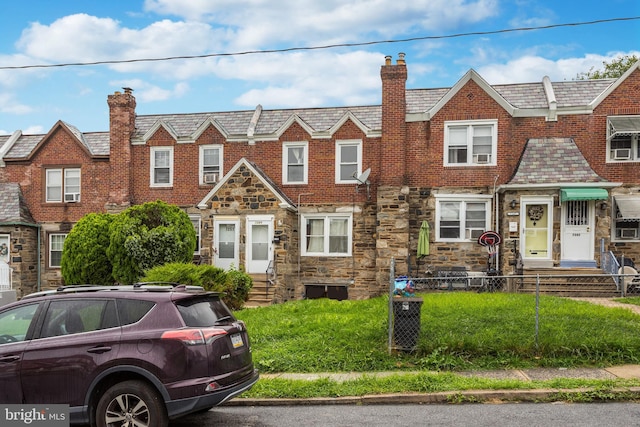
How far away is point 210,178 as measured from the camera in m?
22.0

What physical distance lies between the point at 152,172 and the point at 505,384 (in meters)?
17.6

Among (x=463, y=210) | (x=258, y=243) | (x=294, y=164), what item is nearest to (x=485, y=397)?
(x=463, y=210)

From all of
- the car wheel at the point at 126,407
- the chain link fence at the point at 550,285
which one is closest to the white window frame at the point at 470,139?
the chain link fence at the point at 550,285

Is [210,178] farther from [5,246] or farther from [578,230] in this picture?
[578,230]

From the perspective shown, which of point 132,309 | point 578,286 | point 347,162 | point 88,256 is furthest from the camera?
point 347,162

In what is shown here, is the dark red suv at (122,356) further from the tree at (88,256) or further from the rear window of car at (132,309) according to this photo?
the tree at (88,256)

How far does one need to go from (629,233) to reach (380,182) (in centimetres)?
831

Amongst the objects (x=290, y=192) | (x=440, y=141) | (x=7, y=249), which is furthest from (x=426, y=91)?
(x=7, y=249)

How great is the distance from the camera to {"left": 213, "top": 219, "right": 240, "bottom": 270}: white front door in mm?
20219

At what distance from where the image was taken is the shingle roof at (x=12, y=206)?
2248cm

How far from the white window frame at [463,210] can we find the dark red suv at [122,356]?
1390 centimetres

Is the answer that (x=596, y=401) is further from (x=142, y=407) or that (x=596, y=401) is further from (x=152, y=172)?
(x=152, y=172)

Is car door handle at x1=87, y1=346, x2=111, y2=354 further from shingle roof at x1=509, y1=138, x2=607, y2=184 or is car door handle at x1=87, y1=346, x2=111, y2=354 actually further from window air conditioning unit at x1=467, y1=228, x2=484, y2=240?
window air conditioning unit at x1=467, y1=228, x2=484, y2=240

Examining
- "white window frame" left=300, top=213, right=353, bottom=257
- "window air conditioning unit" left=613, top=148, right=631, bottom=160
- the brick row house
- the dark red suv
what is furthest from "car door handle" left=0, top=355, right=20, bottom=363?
"window air conditioning unit" left=613, top=148, right=631, bottom=160
